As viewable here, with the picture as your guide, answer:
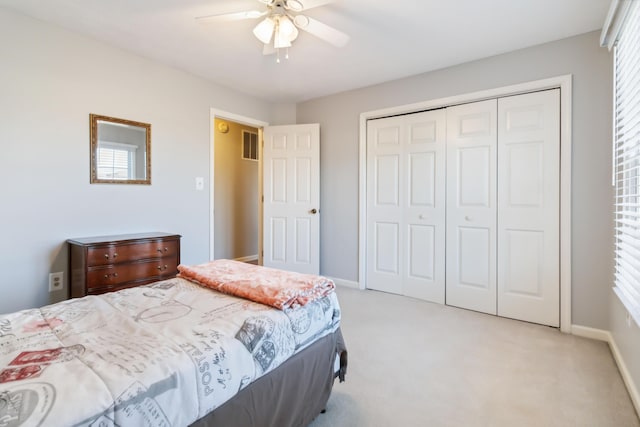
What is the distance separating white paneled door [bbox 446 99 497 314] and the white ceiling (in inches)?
24.4

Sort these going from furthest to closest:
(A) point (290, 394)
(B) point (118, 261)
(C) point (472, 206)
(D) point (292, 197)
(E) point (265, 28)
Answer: (D) point (292, 197)
(C) point (472, 206)
(B) point (118, 261)
(E) point (265, 28)
(A) point (290, 394)

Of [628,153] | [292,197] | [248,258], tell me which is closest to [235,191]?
[248,258]

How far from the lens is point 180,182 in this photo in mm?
3277

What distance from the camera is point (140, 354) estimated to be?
94 cm

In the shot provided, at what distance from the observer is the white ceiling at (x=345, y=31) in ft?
7.14

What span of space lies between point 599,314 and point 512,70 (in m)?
2.17

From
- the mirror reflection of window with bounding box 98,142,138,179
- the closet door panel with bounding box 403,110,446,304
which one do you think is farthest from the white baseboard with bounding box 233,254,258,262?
the closet door panel with bounding box 403,110,446,304

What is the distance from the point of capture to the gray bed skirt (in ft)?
3.49

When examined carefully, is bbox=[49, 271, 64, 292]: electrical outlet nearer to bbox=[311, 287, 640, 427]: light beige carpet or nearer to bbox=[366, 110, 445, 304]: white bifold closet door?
bbox=[311, 287, 640, 427]: light beige carpet

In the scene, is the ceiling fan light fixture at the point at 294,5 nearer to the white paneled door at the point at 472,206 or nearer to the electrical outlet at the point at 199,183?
the white paneled door at the point at 472,206

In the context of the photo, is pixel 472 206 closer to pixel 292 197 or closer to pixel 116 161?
pixel 292 197

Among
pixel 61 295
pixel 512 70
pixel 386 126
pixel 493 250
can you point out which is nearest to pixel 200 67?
pixel 386 126

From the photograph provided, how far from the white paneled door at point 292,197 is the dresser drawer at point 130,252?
1.54 m

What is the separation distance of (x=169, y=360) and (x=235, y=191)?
4468 mm
